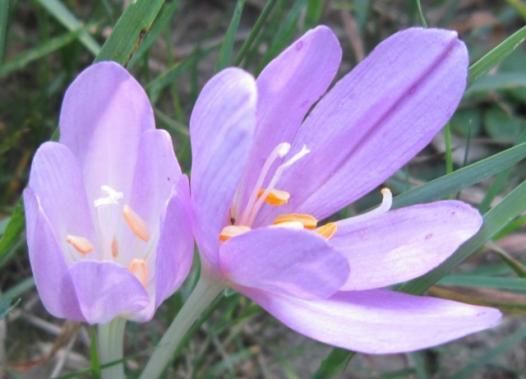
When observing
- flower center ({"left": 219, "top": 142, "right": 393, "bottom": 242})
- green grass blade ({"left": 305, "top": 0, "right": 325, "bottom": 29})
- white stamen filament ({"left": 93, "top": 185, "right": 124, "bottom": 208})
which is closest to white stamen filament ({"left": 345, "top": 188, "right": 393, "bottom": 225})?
flower center ({"left": 219, "top": 142, "right": 393, "bottom": 242})

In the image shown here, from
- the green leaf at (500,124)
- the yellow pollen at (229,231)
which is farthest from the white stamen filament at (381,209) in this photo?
the green leaf at (500,124)

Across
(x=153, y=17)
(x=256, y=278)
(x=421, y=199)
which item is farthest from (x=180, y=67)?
(x=256, y=278)

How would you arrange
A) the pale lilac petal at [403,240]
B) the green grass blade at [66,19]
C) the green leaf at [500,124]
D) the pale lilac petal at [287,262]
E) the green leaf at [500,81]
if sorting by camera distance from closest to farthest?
the pale lilac petal at [287,262] < the pale lilac petal at [403,240] < the green grass blade at [66,19] < the green leaf at [500,81] < the green leaf at [500,124]

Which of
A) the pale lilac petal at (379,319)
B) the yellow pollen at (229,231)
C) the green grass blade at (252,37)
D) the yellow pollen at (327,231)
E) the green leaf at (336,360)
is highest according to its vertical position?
the green grass blade at (252,37)

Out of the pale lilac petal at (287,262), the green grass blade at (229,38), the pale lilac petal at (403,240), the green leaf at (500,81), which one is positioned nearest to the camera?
the pale lilac petal at (287,262)

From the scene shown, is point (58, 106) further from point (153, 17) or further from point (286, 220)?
point (286, 220)

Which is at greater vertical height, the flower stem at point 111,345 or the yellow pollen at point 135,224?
the yellow pollen at point 135,224

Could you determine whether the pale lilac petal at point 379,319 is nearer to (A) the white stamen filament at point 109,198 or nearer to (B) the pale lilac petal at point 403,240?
(B) the pale lilac petal at point 403,240

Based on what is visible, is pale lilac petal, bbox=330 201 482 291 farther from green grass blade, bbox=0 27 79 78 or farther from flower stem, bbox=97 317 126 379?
green grass blade, bbox=0 27 79 78
